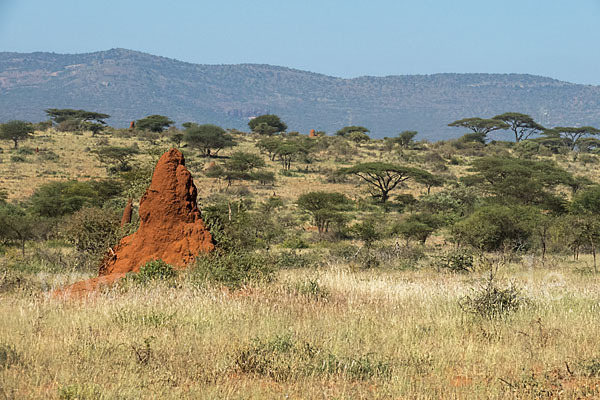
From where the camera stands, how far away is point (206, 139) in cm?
5131

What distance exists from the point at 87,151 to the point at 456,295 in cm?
4504

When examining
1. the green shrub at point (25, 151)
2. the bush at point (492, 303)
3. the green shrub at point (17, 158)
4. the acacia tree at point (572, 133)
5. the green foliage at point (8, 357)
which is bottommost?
the green shrub at point (17, 158)

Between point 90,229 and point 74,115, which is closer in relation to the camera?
point 90,229

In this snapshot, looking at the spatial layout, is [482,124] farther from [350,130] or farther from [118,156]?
[118,156]

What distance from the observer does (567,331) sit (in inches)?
245

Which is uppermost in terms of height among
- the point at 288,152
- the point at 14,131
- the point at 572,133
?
the point at 572,133

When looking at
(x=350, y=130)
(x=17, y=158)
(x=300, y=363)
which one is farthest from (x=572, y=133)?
(x=300, y=363)

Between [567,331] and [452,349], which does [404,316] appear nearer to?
[452,349]

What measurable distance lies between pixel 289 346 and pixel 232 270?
12.6 ft

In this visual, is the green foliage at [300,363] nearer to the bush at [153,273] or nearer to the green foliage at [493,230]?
the bush at [153,273]

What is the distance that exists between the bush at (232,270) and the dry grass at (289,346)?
788 millimetres

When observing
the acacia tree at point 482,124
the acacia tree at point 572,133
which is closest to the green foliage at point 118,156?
the acacia tree at point 482,124

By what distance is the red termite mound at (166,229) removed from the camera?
10.2 meters

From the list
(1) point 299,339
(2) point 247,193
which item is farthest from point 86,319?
(2) point 247,193
